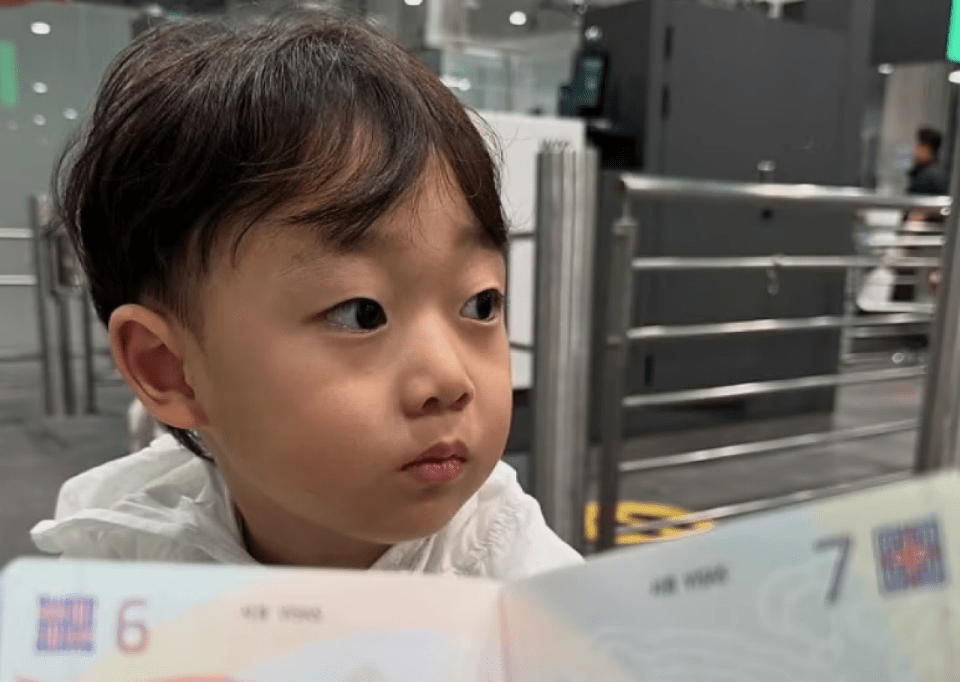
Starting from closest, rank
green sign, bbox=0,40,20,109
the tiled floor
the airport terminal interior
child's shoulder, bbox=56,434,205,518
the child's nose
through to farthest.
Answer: the child's nose → child's shoulder, bbox=56,434,205,518 → the airport terminal interior → the tiled floor → green sign, bbox=0,40,20,109

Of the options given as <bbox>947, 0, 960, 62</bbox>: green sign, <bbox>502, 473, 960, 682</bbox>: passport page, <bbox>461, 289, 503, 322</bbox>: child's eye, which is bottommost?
<bbox>502, 473, 960, 682</bbox>: passport page

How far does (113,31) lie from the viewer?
3.06 metres

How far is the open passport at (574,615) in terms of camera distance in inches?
11.1

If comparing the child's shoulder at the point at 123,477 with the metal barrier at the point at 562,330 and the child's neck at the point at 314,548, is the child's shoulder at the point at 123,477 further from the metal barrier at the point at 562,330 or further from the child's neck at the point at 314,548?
the metal barrier at the point at 562,330

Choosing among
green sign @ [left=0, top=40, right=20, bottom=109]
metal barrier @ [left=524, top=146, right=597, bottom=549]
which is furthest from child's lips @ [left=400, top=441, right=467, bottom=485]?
green sign @ [left=0, top=40, right=20, bottom=109]

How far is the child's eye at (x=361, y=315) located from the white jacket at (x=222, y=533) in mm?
197

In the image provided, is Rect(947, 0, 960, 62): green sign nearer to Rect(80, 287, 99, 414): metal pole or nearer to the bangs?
the bangs

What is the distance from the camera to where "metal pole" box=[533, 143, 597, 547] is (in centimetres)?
116

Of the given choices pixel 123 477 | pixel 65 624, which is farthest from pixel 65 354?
pixel 65 624

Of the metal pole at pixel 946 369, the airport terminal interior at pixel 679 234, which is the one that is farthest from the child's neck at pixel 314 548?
the metal pole at pixel 946 369

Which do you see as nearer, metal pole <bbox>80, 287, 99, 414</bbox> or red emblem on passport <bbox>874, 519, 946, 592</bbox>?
red emblem on passport <bbox>874, 519, 946, 592</bbox>

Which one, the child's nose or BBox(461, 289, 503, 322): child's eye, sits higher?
BBox(461, 289, 503, 322): child's eye

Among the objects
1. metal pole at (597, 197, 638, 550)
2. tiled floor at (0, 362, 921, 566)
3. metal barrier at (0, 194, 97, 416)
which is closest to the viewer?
metal pole at (597, 197, 638, 550)

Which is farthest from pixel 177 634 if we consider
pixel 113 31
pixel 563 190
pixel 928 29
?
pixel 113 31
